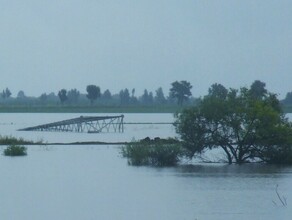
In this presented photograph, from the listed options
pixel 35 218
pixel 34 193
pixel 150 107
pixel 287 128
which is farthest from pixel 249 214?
pixel 150 107

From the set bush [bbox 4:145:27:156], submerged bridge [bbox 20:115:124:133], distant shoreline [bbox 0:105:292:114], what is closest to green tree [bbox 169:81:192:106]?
distant shoreline [bbox 0:105:292:114]

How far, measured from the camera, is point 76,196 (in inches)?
1377

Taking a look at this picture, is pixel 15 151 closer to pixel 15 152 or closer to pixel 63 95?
pixel 15 152

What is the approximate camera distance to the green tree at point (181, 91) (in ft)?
541

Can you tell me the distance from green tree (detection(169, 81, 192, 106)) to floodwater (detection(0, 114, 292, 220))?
111 metres

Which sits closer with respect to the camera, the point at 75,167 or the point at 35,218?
the point at 35,218

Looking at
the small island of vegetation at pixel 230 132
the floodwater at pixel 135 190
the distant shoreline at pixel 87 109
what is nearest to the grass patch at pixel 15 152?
the floodwater at pixel 135 190

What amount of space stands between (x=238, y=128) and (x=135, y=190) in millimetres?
10934

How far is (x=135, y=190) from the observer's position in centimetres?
3741

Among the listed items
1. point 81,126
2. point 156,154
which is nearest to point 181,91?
point 81,126

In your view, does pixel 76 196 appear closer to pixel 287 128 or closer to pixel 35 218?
pixel 35 218

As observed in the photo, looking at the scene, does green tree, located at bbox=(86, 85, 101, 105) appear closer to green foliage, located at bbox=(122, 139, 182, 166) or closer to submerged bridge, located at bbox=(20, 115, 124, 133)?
submerged bridge, located at bbox=(20, 115, 124, 133)

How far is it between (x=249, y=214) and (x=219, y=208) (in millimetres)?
1792

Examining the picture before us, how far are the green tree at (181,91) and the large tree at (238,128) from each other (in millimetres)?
116215
